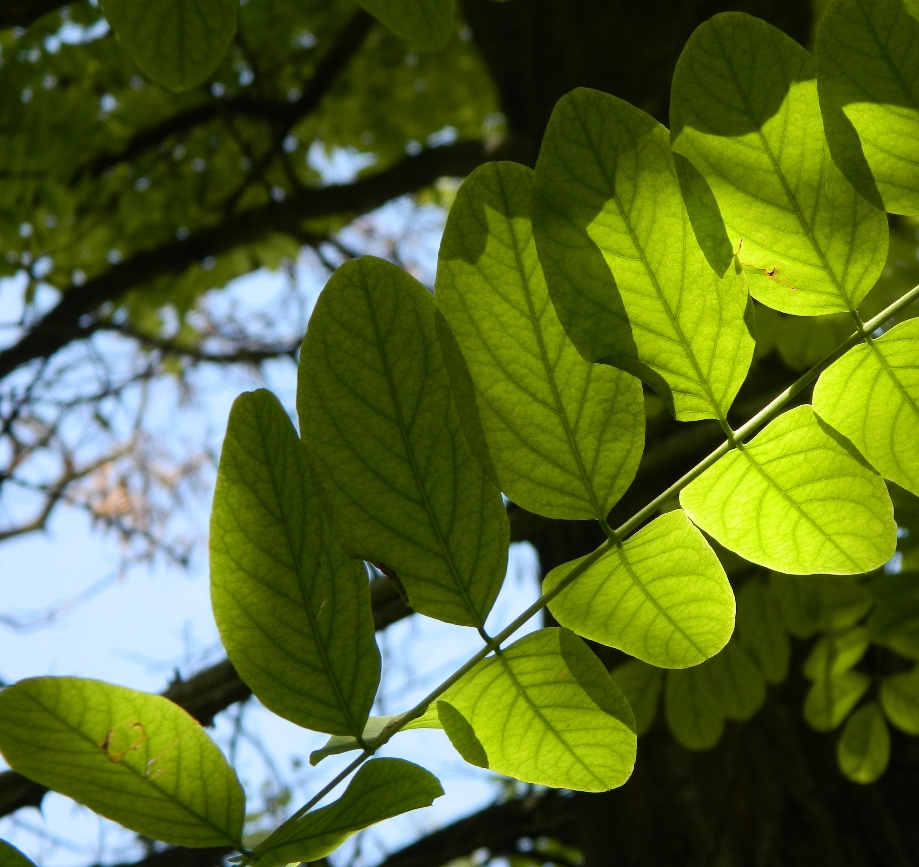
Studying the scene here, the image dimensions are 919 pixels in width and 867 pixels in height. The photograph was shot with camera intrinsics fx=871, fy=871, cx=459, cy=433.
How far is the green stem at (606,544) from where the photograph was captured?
1.49ft

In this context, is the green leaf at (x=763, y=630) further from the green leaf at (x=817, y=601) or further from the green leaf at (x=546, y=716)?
the green leaf at (x=546, y=716)

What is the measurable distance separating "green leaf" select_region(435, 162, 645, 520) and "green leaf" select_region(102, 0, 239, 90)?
0.28 m

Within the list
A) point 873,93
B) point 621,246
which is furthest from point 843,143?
point 621,246

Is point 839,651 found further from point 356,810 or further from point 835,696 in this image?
point 356,810

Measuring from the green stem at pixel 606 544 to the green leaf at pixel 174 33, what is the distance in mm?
430

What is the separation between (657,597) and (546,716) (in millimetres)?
86

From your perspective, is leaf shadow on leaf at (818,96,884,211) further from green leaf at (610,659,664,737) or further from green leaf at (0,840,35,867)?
green leaf at (610,659,664,737)

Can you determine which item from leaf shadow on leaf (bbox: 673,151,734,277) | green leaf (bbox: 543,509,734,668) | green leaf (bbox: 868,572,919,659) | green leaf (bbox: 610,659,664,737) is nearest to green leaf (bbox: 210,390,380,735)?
green leaf (bbox: 543,509,734,668)

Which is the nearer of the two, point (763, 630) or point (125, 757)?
point (125, 757)

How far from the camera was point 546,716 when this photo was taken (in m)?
0.46

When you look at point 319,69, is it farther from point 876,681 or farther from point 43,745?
point 43,745

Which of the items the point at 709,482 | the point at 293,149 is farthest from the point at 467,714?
the point at 293,149

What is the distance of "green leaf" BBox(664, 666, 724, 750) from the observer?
970 mm

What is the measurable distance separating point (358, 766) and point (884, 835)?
1302 mm
